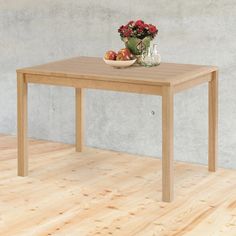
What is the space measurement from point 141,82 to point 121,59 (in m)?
0.40

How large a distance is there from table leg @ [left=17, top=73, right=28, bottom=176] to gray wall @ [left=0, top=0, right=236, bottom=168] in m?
0.83

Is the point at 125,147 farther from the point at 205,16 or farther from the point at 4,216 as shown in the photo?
the point at 4,216

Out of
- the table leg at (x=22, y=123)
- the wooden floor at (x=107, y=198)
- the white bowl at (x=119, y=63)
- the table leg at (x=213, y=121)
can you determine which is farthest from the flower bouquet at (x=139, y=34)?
the wooden floor at (x=107, y=198)

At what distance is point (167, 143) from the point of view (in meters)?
3.82

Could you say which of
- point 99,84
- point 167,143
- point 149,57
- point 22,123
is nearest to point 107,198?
point 167,143

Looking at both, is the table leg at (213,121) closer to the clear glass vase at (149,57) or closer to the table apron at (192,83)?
the table apron at (192,83)

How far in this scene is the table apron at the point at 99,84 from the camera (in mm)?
3812

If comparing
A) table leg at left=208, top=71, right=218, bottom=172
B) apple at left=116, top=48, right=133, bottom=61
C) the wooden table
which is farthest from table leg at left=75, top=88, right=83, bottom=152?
table leg at left=208, top=71, right=218, bottom=172

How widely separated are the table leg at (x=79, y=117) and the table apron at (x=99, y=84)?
67 cm

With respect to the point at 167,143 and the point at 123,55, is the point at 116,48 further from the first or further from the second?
the point at 167,143

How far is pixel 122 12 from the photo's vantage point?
4754mm

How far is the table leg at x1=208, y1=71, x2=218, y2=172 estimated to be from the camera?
4.32 metres

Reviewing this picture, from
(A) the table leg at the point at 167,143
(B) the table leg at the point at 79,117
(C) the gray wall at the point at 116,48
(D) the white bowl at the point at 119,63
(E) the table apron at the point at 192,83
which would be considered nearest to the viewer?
(A) the table leg at the point at 167,143

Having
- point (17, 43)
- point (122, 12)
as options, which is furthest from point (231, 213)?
point (17, 43)
